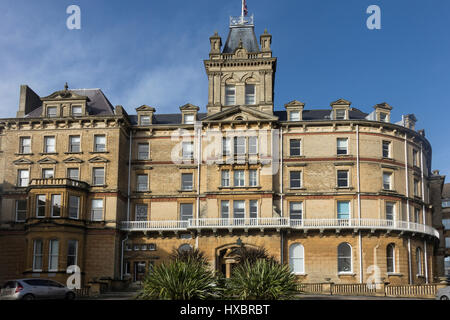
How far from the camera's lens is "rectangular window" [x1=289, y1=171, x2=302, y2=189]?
46694 millimetres

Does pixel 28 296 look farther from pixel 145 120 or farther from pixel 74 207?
pixel 145 120

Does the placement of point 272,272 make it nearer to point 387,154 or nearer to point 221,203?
point 221,203

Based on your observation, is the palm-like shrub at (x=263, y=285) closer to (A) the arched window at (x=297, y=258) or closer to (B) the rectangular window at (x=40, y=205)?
(A) the arched window at (x=297, y=258)

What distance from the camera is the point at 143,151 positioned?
4922 centimetres

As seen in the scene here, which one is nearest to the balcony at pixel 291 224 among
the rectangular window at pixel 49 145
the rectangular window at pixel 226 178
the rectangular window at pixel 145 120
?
the rectangular window at pixel 226 178

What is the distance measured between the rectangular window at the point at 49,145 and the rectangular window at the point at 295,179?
21.1 m

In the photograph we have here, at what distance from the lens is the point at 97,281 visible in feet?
133

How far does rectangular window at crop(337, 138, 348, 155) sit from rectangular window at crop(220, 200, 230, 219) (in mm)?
10911

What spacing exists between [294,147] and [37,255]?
2351 centimetres

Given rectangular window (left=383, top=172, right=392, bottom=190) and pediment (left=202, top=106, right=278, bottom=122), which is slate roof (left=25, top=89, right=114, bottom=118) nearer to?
pediment (left=202, top=106, right=278, bottom=122)

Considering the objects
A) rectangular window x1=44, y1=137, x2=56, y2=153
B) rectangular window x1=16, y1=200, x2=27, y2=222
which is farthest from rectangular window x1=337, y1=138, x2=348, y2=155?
rectangular window x1=16, y1=200, x2=27, y2=222

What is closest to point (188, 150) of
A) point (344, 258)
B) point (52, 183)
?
point (52, 183)

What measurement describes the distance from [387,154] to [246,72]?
14819 millimetres

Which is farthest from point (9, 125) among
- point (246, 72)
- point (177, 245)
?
point (246, 72)
